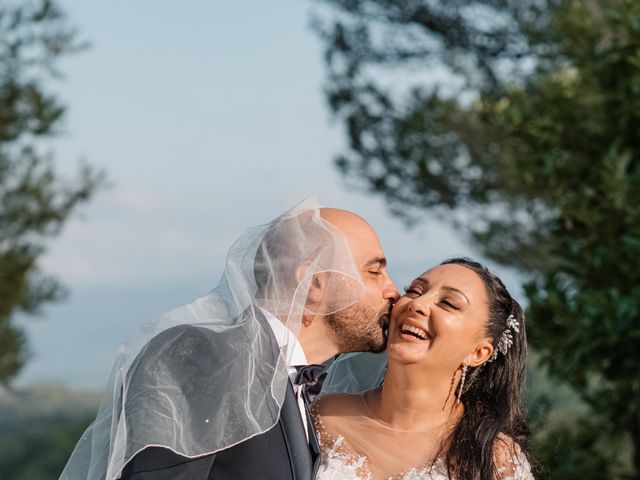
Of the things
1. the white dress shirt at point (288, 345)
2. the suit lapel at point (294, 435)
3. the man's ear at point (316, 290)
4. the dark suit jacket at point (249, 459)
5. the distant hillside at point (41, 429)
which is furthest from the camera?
the distant hillside at point (41, 429)

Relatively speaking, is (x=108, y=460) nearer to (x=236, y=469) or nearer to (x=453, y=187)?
(x=236, y=469)

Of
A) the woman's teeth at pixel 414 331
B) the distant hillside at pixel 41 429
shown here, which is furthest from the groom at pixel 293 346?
the distant hillside at pixel 41 429

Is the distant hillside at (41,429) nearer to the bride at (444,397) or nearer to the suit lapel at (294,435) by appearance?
the bride at (444,397)

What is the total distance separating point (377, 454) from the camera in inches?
128

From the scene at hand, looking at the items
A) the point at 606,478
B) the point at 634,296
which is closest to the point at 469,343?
the point at 634,296

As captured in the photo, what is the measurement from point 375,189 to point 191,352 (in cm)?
926

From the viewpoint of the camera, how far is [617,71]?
5234 mm

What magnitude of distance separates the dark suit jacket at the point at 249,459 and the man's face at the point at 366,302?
332mm

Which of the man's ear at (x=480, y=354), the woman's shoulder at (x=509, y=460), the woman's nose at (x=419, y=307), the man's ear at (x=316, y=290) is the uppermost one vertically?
the man's ear at (x=316, y=290)

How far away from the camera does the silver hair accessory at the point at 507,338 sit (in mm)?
3342

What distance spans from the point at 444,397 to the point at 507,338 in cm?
29

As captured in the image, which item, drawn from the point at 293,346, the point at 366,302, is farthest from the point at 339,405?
the point at 293,346

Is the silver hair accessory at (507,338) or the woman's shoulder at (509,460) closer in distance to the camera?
the woman's shoulder at (509,460)

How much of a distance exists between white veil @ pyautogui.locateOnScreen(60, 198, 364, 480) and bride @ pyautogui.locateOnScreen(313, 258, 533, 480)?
25 cm
